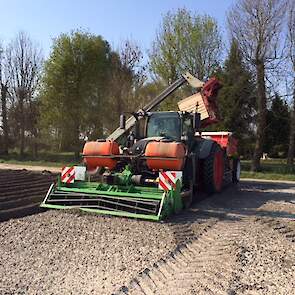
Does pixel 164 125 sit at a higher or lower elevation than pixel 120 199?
higher

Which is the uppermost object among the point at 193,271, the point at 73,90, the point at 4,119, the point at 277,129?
→ the point at 73,90

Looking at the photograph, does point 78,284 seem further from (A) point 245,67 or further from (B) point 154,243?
(A) point 245,67

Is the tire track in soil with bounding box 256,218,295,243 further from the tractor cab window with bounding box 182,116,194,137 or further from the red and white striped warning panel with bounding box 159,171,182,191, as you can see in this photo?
the tractor cab window with bounding box 182,116,194,137

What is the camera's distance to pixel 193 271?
4.75 m

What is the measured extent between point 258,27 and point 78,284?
17822 mm

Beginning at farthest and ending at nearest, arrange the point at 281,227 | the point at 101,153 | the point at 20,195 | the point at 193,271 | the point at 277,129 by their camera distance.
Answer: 1. the point at 277,129
2. the point at 20,195
3. the point at 101,153
4. the point at 281,227
5. the point at 193,271

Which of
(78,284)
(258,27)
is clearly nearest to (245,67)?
(258,27)

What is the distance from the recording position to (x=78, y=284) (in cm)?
427

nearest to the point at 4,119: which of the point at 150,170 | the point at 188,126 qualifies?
the point at 188,126

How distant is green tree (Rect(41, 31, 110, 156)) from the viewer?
30.2 meters

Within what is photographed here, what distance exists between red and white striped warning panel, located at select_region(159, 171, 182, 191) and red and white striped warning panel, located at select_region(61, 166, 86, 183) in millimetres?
2095

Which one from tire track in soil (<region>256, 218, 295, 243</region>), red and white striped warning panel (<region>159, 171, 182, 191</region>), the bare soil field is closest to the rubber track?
the bare soil field

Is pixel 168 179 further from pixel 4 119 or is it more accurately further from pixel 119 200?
pixel 4 119

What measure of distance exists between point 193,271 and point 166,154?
3.97 m
